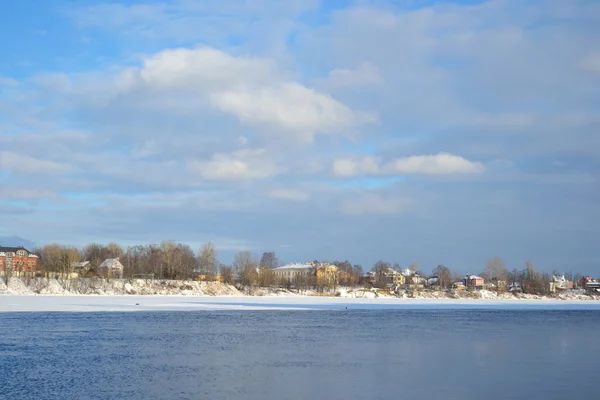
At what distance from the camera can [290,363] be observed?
24.6 metres

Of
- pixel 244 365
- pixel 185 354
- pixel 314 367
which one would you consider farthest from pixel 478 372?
pixel 185 354

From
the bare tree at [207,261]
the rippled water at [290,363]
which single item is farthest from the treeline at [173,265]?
the rippled water at [290,363]

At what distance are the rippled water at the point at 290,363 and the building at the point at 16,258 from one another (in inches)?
4738

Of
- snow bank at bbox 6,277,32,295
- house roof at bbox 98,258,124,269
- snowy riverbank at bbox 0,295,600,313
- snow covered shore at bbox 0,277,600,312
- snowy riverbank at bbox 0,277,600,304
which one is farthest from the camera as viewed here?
house roof at bbox 98,258,124,269

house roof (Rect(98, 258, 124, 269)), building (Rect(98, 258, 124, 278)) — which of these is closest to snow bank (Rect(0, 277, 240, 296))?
building (Rect(98, 258, 124, 278))

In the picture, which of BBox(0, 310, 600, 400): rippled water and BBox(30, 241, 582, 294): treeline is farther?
BBox(30, 241, 582, 294): treeline

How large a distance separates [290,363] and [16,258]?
14696cm

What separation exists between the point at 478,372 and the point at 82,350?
1764 cm

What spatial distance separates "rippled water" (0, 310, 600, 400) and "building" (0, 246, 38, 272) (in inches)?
4738

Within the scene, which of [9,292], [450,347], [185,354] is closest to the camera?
[185,354]

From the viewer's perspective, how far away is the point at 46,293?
304 feet

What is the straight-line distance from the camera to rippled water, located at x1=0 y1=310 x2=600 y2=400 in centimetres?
1847

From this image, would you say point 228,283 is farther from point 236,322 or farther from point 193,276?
point 236,322

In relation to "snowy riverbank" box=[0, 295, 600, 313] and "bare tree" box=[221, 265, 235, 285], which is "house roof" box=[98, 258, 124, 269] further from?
"snowy riverbank" box=[0, 295, 600, 313]
